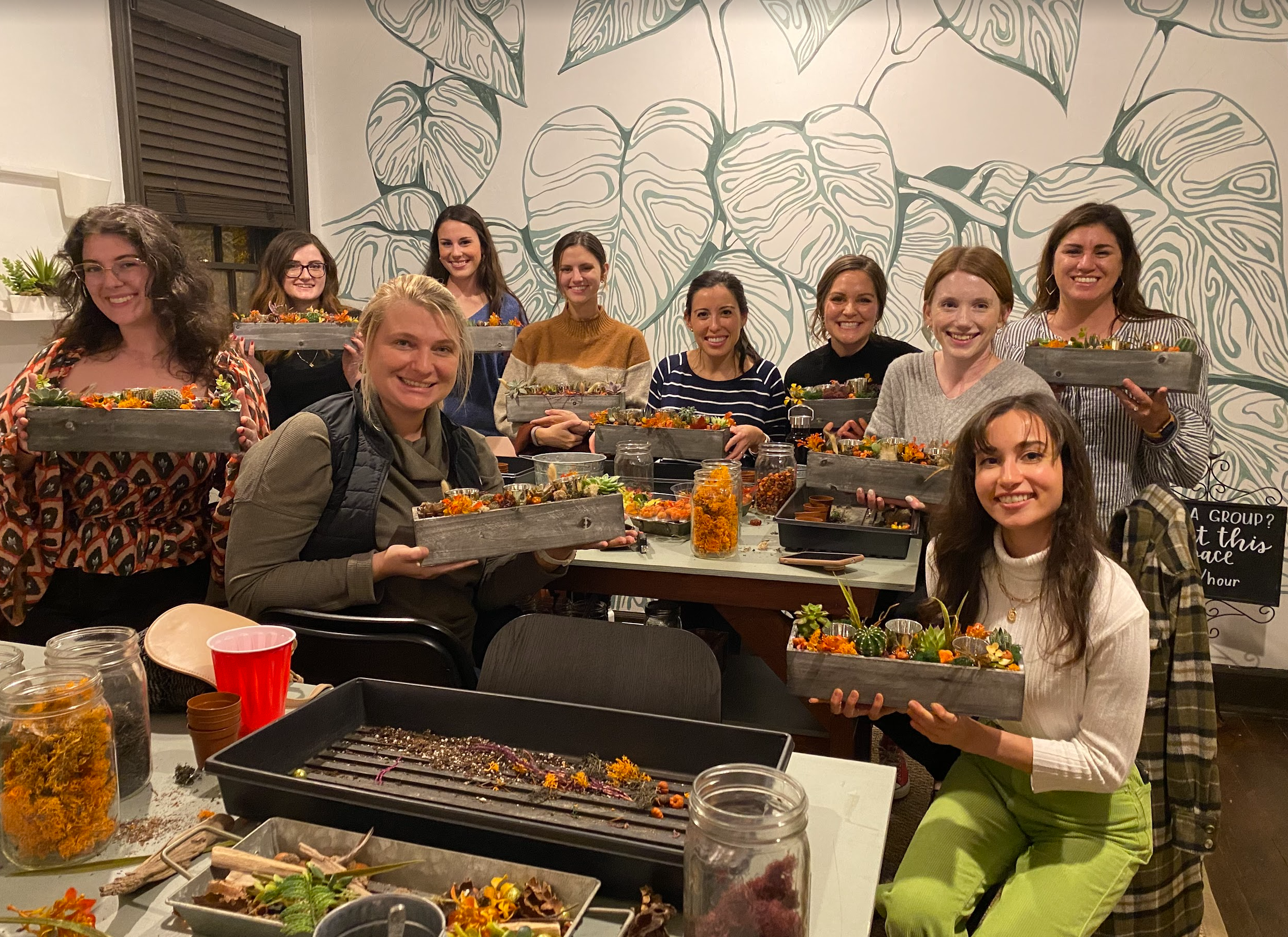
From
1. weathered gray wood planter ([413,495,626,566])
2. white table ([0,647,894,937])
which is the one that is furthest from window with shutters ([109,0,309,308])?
white table ([0,647,894,937])

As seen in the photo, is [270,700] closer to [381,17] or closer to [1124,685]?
[1124,685]

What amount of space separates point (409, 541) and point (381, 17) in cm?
396

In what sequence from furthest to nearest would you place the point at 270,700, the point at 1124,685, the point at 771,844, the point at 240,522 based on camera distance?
the point at 240,522
the point at 1124,685
the point at 270,700
the point at 771,844

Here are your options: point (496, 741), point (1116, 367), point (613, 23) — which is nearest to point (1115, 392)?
point (1116, 367)

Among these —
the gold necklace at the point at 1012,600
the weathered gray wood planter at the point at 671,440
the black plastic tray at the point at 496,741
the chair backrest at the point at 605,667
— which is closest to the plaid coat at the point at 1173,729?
the gold necklace at the point at 1012,600

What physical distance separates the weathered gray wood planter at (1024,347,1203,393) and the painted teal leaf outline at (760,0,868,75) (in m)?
2.43

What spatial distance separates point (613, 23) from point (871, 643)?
4.03m

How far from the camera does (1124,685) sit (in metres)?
1.58

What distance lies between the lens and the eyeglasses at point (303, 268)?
12.0 ft

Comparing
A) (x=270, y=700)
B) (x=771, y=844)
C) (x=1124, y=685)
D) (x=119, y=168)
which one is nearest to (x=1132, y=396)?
(x=1124, y=685)

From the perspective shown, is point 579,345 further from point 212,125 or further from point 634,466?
point 212,125

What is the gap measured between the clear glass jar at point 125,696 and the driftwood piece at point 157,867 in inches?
7.6

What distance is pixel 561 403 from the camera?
3.25 meters

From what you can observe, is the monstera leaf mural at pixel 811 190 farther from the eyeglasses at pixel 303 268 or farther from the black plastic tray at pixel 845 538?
the black plastic tray at pixel 845 538
